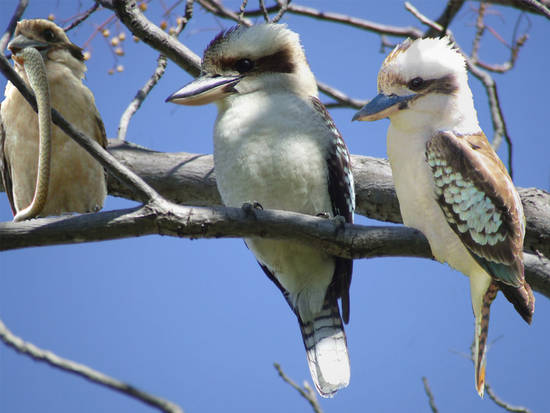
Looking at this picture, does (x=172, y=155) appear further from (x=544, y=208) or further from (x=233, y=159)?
(x=544, y=208)

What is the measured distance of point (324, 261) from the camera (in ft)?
7.98

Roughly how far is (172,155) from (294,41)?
1.42 meters

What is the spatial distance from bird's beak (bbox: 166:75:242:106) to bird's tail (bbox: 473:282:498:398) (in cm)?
109

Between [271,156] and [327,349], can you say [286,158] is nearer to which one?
[271,156]

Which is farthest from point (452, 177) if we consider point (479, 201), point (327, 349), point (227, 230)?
point (327, 349)

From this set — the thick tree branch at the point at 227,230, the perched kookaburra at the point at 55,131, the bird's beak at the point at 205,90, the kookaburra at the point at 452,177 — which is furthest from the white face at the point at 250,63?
the perched kookaburra at the point at 55,131

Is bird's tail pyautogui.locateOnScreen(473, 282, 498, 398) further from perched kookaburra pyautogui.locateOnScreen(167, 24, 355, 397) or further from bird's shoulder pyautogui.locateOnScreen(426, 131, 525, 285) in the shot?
perched kookaburra pyautogui.locateOnScreen(167, 24, 355, 397)

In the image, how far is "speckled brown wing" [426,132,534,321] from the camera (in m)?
1.60

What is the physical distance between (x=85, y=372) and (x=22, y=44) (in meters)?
2.16

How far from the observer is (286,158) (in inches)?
89.7

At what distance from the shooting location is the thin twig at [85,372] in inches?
35.2

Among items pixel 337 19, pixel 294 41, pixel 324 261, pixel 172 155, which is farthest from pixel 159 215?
pixel 337 19

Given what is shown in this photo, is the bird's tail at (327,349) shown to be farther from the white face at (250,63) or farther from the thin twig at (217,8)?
the thin twig at (217,8)

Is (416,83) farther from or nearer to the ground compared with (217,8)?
nearer to the ground
